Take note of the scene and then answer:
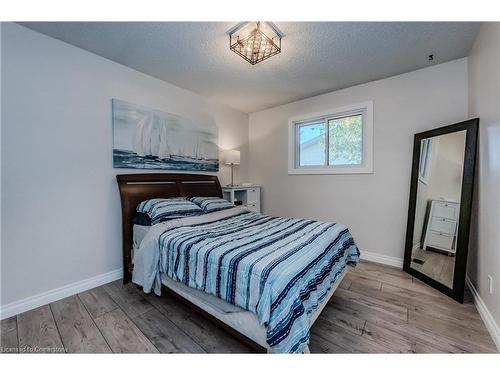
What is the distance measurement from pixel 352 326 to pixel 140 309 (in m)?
1.73

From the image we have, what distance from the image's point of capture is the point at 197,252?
1573mm

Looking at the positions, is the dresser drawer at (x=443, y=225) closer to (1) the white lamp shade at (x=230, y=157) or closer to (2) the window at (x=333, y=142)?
(2) the window at (x=333, y=142)

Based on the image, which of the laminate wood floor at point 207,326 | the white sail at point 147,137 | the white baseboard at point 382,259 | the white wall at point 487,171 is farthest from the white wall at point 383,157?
the white sail at point 147,137

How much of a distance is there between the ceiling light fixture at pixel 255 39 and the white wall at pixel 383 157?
164cm

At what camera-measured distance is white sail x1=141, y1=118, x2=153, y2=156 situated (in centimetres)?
267

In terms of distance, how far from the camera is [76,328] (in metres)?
1.64

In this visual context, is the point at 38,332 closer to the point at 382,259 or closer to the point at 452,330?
the point at 452,330

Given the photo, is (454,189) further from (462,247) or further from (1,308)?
(1,308)

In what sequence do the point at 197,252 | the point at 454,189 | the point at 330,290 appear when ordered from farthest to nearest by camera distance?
the point at 454,189
the point at 330,290
the point at 197,252

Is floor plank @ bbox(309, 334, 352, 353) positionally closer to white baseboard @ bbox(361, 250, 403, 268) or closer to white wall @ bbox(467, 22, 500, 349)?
white wall @ bbox(467, 22, 500, 349)

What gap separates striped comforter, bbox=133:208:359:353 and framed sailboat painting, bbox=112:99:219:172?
39.6 inches

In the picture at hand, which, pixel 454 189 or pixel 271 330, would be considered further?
pixel 454 189

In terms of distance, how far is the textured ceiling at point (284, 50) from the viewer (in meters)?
1.89

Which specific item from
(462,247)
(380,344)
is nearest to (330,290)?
(380,344)
